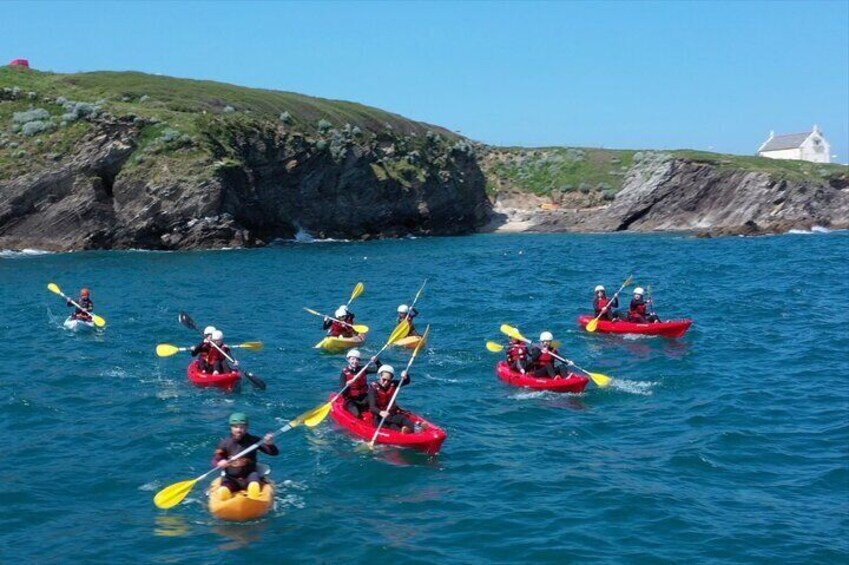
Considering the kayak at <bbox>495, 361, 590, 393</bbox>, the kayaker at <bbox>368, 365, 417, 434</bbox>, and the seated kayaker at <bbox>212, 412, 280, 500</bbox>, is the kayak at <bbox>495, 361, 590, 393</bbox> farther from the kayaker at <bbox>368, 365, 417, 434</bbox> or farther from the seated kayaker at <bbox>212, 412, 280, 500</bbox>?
the seated kayaker at <bbox>212, 412, 280, 500</bbox>

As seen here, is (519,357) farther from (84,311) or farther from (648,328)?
(84,311)

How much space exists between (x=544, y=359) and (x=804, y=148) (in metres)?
103

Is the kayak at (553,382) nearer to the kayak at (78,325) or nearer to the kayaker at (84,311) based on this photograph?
the kayak at (78,325)

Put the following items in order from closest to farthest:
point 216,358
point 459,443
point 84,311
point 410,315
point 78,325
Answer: point 459,443 < point 216,358 < point 410,315 < point 78,325 < point 84,311

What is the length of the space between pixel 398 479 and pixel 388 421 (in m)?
2.00

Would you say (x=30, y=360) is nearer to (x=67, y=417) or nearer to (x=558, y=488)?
(x=67, y=417)

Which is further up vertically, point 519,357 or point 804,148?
point 804,148

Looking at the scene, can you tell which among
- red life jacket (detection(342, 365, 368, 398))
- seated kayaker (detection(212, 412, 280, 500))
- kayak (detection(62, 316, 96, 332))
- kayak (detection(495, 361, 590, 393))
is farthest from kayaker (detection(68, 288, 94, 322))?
seated kayaker (detection(212, 412, 280, 500))

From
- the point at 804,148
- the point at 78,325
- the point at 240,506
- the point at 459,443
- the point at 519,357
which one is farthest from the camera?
the point at 804,148

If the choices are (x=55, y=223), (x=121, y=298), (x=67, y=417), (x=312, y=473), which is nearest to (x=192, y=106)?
(x=55, y=223)

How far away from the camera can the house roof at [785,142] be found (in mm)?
113688

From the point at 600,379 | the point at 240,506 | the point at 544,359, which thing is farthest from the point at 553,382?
the point at 240,506

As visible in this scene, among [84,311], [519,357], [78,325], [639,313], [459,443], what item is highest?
[639,313]

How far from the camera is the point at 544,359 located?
21.9m
